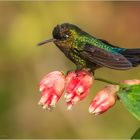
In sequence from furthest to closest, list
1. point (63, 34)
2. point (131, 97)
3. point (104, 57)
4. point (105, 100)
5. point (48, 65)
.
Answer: point (48, 65), point (63, 34), point (104, 57), point (105, 100), point (131, 97)

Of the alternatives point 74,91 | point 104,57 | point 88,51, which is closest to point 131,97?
point 74,91

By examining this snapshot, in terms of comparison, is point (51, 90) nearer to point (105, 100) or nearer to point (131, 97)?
point (105, 100)

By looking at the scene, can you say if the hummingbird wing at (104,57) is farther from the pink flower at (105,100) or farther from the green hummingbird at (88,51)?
the pink flower at (105,100)

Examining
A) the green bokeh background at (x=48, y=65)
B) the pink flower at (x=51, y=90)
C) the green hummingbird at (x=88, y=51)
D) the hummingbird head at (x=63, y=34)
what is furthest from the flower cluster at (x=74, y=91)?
the green bokeh background at (x=48, y=65)

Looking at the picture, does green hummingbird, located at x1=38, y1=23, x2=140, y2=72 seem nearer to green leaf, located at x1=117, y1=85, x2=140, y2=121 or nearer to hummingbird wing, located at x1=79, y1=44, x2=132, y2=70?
hummingbird wing, located at x1=79, y1=44, x2=132, y2=70

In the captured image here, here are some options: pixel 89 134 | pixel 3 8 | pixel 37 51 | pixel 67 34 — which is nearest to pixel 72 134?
pixel 89 134

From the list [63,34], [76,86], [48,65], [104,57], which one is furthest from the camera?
[48,65]
